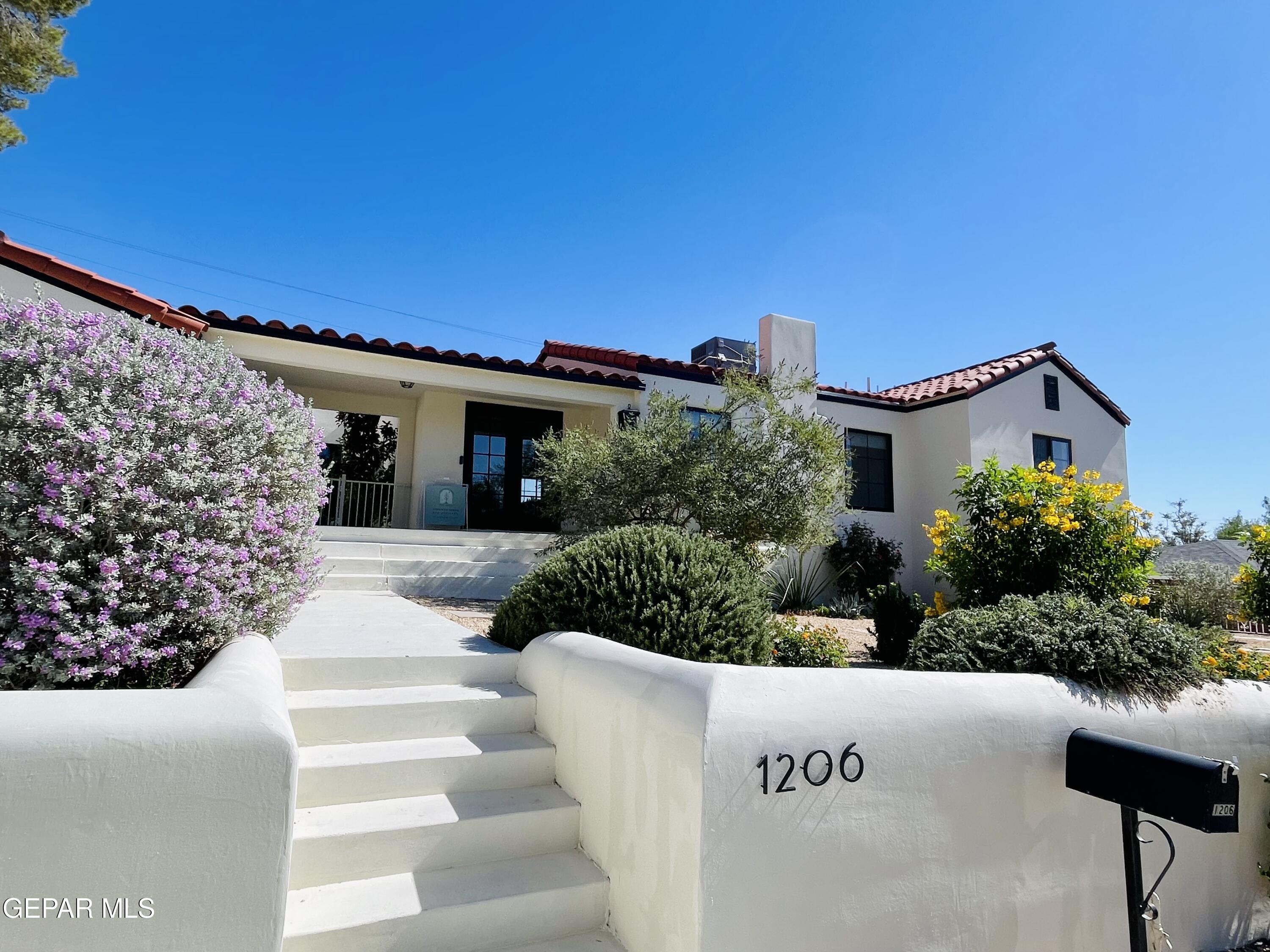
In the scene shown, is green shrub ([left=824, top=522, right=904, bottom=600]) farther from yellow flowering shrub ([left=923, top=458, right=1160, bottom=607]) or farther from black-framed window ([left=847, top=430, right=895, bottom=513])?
yellow flowering shrub ([left=923, top=458, right=1160, bottom=607])

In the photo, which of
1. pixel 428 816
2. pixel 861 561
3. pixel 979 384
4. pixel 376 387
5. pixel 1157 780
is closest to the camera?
pixel 1157 780

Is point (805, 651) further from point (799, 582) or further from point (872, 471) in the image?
point (872, 471)

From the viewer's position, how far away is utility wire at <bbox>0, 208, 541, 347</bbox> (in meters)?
20.1

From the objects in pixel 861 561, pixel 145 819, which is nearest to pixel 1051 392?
pixel 861 561

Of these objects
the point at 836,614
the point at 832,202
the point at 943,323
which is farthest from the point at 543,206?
the point at 836,614

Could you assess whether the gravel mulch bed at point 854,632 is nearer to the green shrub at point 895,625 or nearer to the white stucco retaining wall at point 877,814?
the green shrub at point 895,625

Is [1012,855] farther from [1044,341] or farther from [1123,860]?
[1044,341]

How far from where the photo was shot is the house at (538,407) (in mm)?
9289

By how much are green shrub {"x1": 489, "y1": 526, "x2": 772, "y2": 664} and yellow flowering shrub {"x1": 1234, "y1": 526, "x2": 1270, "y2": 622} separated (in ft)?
22.5

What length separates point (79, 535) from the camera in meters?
2.54

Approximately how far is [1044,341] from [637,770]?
17.6 metres

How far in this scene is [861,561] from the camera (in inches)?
537

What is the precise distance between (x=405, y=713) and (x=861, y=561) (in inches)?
471

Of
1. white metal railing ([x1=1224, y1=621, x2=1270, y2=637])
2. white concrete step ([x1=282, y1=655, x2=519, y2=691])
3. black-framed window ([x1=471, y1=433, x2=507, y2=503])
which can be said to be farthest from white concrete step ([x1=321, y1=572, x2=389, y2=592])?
white metal railing ([x1=1224, y1=621, x2=1270, y2=637])
